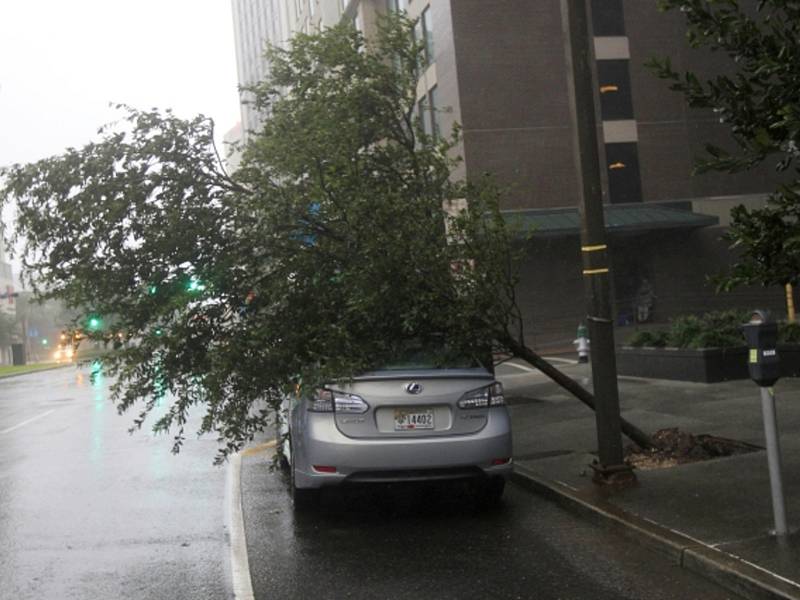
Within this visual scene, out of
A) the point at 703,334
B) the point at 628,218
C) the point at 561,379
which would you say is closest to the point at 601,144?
the point at 628,218

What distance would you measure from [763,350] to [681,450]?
2907mm

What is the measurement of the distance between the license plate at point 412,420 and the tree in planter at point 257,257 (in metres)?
0.56

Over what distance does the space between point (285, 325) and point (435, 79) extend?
74.3 feet

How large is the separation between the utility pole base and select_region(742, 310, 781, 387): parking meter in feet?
6.64

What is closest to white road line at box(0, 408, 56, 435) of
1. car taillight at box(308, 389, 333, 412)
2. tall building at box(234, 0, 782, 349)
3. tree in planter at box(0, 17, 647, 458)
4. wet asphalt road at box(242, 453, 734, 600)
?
tree in planter at box(0, 17, 647, 458)

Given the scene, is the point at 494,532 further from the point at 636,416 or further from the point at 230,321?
the point at 636,416

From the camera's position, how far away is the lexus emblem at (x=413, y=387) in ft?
22.0

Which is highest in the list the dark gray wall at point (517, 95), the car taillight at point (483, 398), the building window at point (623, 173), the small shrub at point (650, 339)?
the dark gray wall at point (517, 95)

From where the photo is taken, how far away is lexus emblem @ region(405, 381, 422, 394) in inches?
264

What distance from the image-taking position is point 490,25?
87.3ft

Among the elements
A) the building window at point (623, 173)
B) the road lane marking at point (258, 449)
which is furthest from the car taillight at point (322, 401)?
the building window at point (623, 173)

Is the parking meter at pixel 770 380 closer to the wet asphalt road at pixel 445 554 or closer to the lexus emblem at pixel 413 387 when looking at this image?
the wet asphalt road at pixel 445 554

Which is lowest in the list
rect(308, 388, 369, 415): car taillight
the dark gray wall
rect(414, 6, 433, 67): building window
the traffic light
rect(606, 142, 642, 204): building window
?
rect(308, 388, 369, 415): car taillight

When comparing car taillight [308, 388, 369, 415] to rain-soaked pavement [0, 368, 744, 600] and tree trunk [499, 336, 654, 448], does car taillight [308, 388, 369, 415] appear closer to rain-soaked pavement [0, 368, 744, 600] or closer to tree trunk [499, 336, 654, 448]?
rain-soaked pavement [0, 368, 744, 600]
